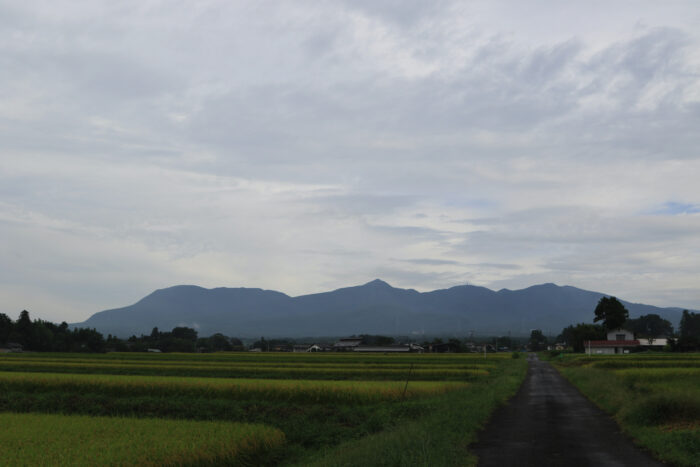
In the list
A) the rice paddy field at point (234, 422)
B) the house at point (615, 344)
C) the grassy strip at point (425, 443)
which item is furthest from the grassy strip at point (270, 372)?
the house at point (615, 344)

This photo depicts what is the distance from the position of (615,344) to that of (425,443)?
116 m

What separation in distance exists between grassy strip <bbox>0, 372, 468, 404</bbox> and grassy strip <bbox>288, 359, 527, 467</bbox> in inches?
209

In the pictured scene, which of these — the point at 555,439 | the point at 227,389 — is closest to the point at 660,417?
the point at 555,439

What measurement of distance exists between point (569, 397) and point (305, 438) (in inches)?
802

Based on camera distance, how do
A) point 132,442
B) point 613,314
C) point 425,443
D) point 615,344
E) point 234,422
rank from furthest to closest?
point 613,314, point 615,344, point 234,422, point 132,442, point 425,443

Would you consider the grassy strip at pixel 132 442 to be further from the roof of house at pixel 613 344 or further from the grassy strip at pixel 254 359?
the roof of house at pixel 613 344

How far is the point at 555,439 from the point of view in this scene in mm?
19484

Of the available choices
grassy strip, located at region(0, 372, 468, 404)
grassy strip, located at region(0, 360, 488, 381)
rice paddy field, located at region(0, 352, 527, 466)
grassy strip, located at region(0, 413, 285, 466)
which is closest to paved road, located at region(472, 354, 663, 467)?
rice paddy field, located at region(0, 352, 527, 466)

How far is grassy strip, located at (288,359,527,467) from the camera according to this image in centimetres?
1438

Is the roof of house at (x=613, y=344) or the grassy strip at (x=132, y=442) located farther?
the roof of house at (x=613, y=344)

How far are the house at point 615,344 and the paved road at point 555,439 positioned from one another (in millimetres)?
92099

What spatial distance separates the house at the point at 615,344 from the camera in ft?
384

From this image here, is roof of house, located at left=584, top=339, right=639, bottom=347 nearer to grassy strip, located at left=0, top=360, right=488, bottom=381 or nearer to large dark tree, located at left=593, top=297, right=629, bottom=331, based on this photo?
large dark tree, located at left=593, top=297, right=629, bottom=331

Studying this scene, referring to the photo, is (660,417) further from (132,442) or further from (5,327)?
(5,327)
